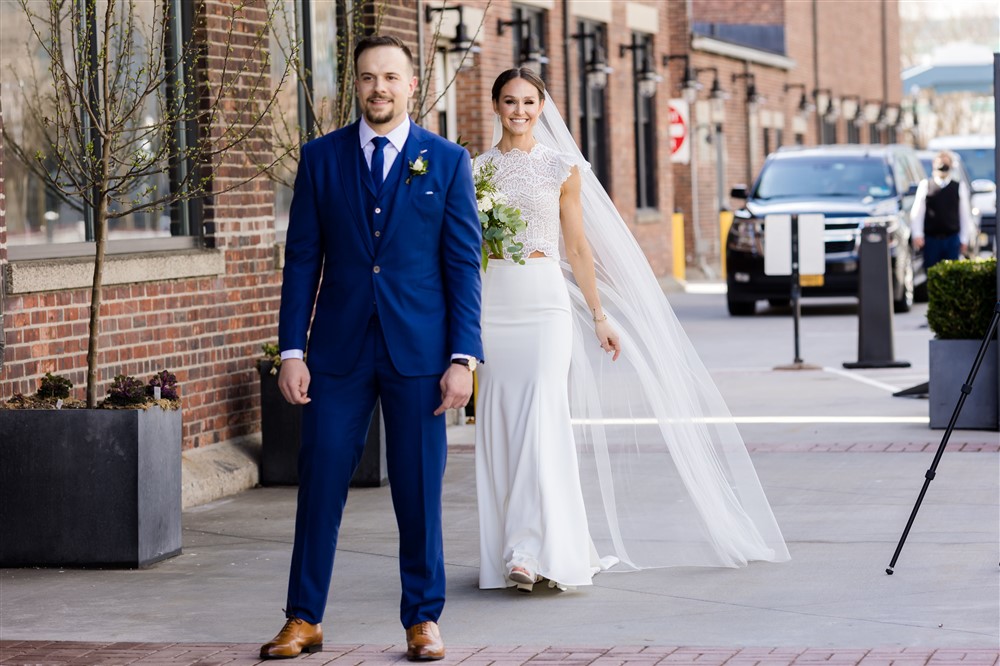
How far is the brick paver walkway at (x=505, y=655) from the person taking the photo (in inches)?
236

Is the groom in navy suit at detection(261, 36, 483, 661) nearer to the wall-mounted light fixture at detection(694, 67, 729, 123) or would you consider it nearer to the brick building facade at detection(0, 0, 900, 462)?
the brick building facade at detection(0, 0, 900, 462)

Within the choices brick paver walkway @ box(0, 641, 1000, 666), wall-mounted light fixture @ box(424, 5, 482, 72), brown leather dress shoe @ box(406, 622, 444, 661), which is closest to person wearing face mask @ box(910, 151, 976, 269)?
wall-mounted light fixture @ box(424, 5, 482, 72)

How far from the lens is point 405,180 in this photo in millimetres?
6129

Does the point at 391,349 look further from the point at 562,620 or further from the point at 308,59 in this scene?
the point at 308,59

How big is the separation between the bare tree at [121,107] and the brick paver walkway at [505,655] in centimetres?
184

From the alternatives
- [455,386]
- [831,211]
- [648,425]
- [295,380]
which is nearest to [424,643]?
[455,386]

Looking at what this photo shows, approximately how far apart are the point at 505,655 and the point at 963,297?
634cm

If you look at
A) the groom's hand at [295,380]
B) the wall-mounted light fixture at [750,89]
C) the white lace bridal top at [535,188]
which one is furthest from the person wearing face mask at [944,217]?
the groom's hand at [295,380]

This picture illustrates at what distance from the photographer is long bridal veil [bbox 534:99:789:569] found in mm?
7945

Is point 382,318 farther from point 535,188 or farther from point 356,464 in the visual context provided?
point 535,188

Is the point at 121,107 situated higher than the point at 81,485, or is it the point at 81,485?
the point at 121,107

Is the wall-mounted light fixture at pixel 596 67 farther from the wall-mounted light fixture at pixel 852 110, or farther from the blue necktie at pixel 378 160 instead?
the wall-mounted light fixture at pixel 852 110

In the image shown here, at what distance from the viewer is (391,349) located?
20.0 feet

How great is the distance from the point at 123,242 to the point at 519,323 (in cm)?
328
